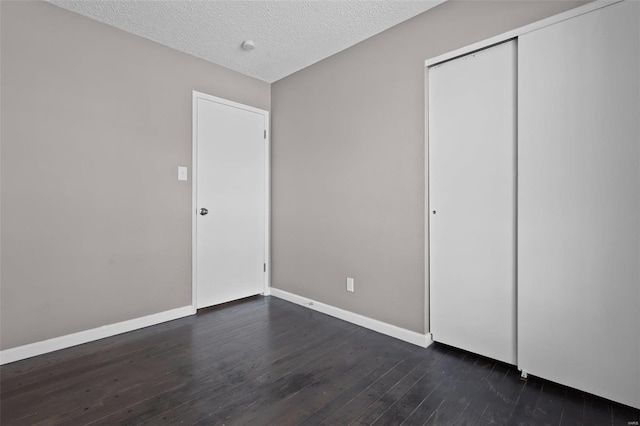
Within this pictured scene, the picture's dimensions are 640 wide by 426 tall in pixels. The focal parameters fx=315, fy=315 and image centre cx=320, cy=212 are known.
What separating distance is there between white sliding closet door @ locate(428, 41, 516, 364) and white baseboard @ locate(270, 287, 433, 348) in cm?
13

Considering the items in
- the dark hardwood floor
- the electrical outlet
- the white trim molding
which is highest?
the white trim molding

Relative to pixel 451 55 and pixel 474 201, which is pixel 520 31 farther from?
pixel 474 201

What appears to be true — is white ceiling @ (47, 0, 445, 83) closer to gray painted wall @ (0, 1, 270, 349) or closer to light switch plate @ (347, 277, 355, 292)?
gray painted wall @ (0, 1, 270, 349)

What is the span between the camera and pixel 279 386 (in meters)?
1.94

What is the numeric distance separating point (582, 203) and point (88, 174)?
3513mm

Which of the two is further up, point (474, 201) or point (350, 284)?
point (474, 201)

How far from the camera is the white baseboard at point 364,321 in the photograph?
249cm

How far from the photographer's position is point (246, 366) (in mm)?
2178

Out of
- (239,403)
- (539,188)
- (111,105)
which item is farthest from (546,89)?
(111,105)

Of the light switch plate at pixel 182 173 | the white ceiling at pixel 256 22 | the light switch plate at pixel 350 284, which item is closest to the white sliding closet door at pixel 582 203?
the white ceiling at pixel 256 22

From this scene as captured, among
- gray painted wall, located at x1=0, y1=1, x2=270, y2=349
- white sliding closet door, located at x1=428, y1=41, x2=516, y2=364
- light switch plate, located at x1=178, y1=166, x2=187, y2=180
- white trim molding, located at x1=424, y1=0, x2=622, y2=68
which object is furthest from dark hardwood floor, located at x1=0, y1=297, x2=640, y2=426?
white trim molding, located at x1=424, y1=0, x2=622, y2=68

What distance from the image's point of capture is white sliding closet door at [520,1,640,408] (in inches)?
Result: 65.9

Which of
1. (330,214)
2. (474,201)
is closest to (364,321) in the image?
(330,214)

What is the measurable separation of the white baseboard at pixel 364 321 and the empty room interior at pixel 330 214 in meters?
0.02
